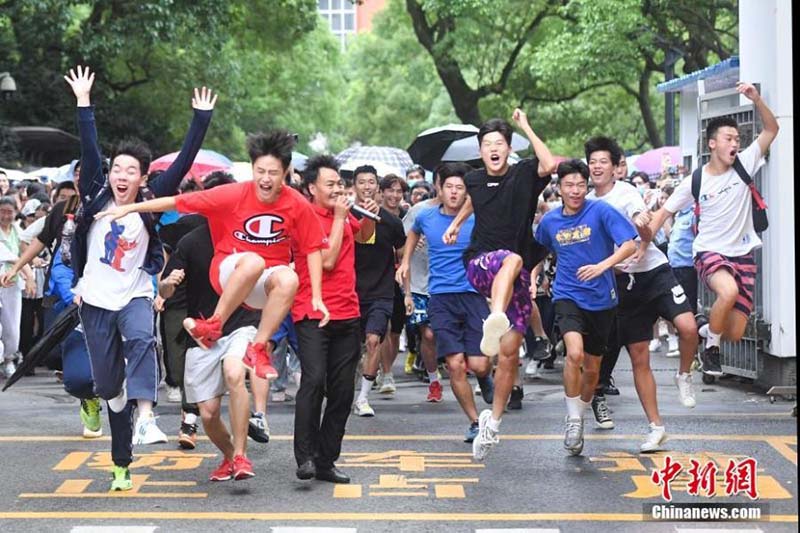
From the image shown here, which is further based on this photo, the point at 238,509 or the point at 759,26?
the point at 759,26

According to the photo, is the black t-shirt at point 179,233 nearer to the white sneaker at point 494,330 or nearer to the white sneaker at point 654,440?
the white sneaker at point 494,330

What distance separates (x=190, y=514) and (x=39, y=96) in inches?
1078

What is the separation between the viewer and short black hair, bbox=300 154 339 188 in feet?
32.1

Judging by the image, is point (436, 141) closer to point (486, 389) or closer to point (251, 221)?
point (486, 389)

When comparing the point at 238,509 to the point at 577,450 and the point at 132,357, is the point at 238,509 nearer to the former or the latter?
the point at 132,357

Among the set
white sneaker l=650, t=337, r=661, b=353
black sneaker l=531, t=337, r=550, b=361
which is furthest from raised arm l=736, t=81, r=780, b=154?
white sneaker l=650, t=337, r=661, b=353

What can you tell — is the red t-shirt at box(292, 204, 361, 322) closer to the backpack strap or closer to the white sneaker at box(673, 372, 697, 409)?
the white sneaker at box(673, 372, 697, 409)

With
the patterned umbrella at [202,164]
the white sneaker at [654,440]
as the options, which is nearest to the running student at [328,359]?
the white sneaker at [654,440]

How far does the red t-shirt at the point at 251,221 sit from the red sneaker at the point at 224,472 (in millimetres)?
1140

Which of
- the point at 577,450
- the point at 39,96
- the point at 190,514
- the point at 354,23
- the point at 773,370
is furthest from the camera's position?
the point at 354,23

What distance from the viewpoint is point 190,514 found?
796 cm

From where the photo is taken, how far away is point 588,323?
31.4 feet

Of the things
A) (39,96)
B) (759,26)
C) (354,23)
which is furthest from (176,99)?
(354,23)

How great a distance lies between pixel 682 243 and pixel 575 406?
700 cm
